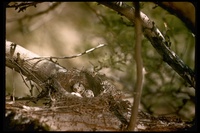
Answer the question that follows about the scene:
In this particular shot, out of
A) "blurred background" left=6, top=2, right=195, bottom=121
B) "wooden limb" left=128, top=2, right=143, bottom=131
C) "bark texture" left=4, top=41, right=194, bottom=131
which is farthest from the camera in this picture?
"blurred background" left=6, top=2, right=195, bottom=121

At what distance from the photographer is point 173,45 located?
3742 millimetres

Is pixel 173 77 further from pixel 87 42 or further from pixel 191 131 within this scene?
pixel 191 131

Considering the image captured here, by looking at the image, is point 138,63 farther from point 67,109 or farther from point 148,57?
point 148,57

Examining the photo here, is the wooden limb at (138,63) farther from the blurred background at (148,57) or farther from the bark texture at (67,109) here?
the blurred background at (148,57)

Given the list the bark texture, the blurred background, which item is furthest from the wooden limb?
the blurred background

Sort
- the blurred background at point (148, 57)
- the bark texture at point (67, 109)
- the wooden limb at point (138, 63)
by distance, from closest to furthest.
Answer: the wooden limb at point (138, 63)
the bark texture at point (67, 109)
the blurred background at point (148, 57)

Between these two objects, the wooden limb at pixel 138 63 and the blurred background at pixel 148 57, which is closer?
the wooden limb at pixel 138 63

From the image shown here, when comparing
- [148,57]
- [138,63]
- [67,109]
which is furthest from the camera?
[148,57]

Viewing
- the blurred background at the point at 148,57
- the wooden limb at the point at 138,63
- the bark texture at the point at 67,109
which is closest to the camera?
the wooden limb at the point at 138,63

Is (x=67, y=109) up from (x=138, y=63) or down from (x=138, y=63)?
down

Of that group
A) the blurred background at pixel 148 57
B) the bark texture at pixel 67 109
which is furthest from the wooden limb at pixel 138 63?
the blurred background at pixel 148 57

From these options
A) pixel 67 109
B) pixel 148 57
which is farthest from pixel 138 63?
pixel 148 57

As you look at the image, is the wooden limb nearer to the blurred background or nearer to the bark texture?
the bark texture

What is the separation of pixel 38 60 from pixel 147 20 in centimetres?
112
